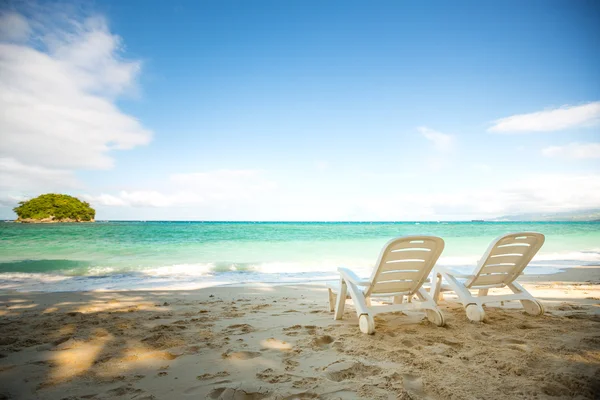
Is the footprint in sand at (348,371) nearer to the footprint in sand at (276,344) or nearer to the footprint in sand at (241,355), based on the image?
the footprint in sand at (276,344)

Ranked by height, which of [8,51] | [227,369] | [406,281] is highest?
[8,51]

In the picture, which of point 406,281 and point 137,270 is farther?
point 137,270

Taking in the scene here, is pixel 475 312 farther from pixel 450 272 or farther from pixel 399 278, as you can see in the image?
pixel 399 278

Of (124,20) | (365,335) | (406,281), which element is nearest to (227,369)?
(365,335)

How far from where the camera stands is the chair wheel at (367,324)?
346cm

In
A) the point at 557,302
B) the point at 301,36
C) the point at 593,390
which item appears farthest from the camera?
the point at 301,36

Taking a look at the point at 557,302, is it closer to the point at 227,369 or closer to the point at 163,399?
the point at 227,369

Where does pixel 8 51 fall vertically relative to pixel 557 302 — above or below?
above

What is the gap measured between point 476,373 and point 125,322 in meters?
4.19

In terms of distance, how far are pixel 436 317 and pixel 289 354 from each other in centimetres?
207

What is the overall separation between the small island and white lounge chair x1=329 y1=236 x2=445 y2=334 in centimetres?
7619

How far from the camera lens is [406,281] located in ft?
13.1

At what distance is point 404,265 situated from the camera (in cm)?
384

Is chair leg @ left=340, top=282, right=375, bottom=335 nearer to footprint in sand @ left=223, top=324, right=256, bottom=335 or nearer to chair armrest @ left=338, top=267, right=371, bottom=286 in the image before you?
chair armrest @ left=338, top=267, right=371, bottom=286
